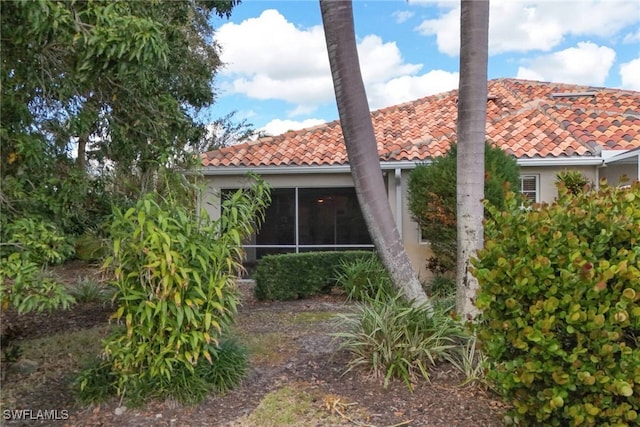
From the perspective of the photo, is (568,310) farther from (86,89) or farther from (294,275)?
(294,275)

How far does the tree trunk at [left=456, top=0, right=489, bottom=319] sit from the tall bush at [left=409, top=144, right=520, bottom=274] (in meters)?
3.93

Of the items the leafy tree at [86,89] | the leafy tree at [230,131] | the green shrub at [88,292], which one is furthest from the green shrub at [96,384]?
the leafy tree at [230,131]

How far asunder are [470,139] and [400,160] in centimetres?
605

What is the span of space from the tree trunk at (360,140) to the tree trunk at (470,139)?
0.61 meters

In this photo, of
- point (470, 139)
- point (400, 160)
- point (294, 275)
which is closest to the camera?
point (470, 139)

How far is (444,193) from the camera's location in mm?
9750

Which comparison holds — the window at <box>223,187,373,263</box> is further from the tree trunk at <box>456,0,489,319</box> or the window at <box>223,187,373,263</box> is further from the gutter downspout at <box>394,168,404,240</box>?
the tree trunk at <box>456,0,489,319</box>

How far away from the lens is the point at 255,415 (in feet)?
13.3

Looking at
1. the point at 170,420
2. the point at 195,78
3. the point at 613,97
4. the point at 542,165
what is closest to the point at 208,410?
the point at 170,420

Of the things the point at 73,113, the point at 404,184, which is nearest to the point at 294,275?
the point at 404,184

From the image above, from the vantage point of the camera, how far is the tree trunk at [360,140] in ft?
18.4

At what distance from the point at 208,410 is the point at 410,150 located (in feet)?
29.3

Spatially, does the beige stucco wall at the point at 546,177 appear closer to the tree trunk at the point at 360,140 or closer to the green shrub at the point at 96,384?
the tree trunk at the point at 360,140

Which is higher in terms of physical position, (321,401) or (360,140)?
(360,140)
